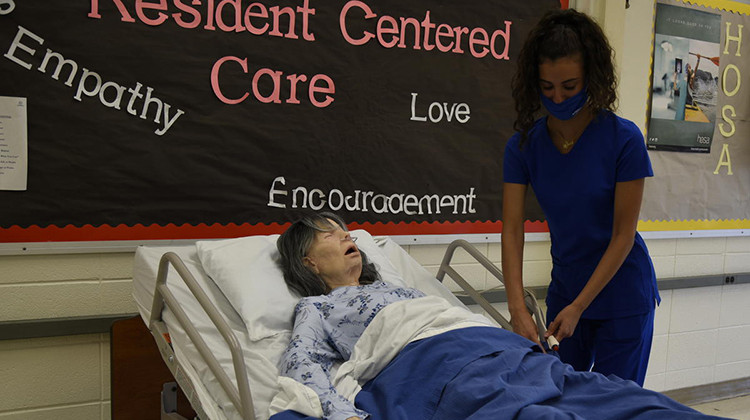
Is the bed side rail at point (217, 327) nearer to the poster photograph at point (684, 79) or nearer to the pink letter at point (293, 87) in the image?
the pink letter at point (293, 87)

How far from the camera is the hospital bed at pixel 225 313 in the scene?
1.58m

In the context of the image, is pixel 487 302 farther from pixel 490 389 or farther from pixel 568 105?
pixel 490 389

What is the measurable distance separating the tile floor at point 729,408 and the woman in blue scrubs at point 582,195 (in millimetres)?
1897

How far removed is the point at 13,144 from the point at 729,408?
12.1 feet

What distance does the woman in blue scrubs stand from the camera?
69.6 inches

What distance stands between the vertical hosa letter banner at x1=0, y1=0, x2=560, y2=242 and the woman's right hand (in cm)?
84

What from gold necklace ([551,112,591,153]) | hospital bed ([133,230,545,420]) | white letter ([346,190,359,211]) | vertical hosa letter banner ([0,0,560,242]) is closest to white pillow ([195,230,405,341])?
hospital bed ([133,230,545,420])

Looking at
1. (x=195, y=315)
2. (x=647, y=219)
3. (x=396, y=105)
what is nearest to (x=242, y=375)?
(x=195, y=315)

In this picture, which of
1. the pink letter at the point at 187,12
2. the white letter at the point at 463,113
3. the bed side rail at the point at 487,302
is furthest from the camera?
the white letter at the point at 463,113

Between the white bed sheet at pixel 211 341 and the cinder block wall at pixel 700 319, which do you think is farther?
the cinder block wall at pixel 700 319

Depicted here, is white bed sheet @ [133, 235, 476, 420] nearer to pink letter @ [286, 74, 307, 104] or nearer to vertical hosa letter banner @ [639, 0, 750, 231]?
pink letter @ [286, 74, 307, 104]

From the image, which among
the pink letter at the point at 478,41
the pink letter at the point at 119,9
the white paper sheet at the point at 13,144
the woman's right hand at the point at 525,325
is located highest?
the pink letter at the point at 478,41

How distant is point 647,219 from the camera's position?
10.8 ft

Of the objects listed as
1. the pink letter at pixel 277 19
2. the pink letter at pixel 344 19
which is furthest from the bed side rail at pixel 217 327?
the pink letter at pixel 344 19
